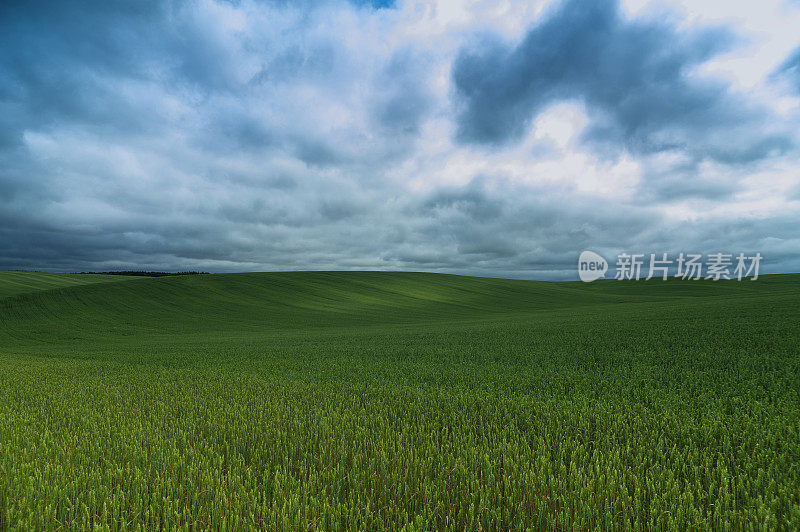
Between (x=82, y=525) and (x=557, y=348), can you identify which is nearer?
(x=82, y=525)

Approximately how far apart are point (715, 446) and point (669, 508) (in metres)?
1.63

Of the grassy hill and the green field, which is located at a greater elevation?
the green field

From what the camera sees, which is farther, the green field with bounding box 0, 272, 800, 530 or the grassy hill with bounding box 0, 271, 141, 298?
the grassy hill with bounding box 0, 271, 141, 298

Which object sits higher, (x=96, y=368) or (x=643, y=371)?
(x=643, y=371)

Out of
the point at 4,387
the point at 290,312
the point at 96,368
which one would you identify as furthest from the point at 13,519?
the point at 290,312

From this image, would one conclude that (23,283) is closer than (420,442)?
No

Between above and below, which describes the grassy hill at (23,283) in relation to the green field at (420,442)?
below

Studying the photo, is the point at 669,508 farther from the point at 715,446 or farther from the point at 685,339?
the point at 685,339

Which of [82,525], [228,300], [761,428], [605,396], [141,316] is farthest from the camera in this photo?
[228,300]

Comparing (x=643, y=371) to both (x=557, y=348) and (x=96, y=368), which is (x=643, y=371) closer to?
(x=557, y=348)

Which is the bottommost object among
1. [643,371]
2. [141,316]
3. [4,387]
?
[141,316]

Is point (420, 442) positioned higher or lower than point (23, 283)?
higher

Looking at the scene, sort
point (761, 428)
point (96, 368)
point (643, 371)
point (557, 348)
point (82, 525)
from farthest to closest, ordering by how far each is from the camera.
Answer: point (557, 348) < point (96, 368) < point (643, 371) < point (761, 428) < point (82, 525)

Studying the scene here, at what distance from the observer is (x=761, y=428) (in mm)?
4383
